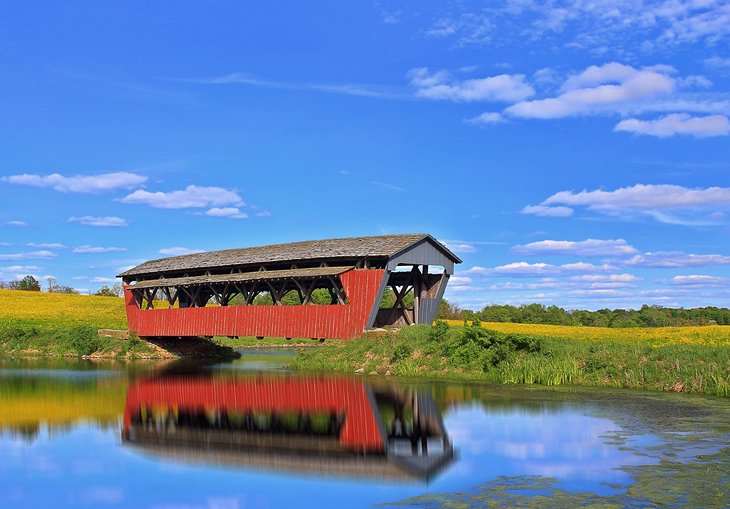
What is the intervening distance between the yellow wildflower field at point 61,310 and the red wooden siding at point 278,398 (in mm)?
31534

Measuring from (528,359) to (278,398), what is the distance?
917 cm

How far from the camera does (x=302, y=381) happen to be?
26.8 metres

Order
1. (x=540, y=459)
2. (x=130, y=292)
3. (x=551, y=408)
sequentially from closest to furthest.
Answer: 1. (x=540, y=459)
2. (x=551, y=408)
3. (x=130, y=292)

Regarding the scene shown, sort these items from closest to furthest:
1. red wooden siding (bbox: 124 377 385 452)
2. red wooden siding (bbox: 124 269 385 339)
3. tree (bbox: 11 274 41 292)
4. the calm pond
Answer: the calm pond < red wooden siding (bbox: 124 377 385 452) < red wooden siding (bbox: 124 269 385 339) < tree (bbox: 11 274 41 292)

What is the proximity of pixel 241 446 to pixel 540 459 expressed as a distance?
567 centimetres

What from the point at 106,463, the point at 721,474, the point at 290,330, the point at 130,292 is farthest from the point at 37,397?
the point at 130,292

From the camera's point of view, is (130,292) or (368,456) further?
(130,292)

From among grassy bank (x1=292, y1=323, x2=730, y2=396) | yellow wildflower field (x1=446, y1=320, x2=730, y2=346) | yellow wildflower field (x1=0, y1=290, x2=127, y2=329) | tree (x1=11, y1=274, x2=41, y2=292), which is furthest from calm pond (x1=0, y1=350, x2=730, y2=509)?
tree (x1=11, y1=274, x2=41, y2=292)

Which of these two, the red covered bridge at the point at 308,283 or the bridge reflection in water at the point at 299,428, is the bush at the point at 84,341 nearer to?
the red covered bridge at the point at 308,283

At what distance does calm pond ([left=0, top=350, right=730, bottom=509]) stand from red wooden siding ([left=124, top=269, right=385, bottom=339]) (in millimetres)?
9082

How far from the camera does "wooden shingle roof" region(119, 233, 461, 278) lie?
109 ft

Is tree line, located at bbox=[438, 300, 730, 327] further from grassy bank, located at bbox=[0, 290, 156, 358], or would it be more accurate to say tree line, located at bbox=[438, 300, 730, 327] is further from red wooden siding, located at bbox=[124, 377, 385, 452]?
red wooden siding, located at bbox=[124, 377, 385, 452]

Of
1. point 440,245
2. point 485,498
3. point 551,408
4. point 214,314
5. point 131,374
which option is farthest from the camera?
point 214,314

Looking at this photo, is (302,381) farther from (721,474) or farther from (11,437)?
(721,474)
